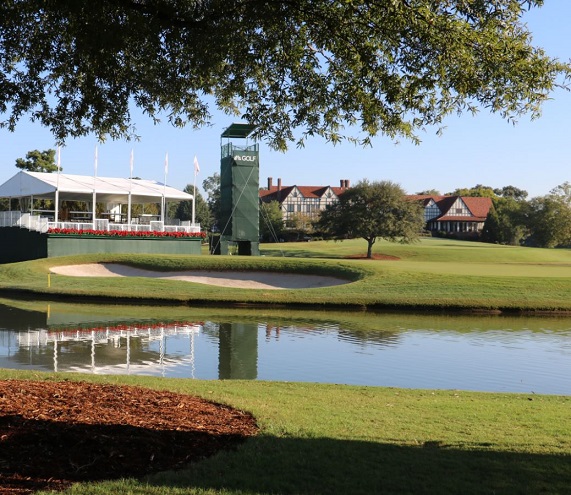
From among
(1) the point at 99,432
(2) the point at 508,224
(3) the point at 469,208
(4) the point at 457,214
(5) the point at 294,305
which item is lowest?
(5) the point at 294,305

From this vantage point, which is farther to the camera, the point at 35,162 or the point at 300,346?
the point at 35,162

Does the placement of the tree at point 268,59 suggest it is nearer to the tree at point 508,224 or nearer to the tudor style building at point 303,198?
the tree at point 508,224

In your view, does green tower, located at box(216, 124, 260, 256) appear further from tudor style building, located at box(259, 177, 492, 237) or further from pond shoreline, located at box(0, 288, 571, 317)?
tudor style building, located at box(259, 177, 492, 237)

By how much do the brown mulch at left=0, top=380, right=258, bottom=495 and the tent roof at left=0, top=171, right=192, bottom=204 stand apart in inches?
1571

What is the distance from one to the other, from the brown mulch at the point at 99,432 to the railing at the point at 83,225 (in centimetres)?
3694

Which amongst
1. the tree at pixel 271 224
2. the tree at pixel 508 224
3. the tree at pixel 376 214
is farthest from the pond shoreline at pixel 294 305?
the tree at pixel 508 224

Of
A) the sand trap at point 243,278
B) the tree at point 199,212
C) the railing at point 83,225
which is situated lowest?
the sand trap at point 243,278

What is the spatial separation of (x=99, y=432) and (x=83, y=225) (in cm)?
3997

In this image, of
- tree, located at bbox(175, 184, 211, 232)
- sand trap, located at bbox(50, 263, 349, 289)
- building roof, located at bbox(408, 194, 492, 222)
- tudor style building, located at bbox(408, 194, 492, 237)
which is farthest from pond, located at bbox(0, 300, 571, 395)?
building roof, located at bbox(408, 194, 492, 222)

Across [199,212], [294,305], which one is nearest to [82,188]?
[294,305]

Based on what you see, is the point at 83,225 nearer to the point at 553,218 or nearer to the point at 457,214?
the point at 553,218

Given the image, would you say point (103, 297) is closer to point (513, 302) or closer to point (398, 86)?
point (513, 302)

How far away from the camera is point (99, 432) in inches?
282

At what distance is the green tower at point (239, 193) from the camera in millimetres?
49750
